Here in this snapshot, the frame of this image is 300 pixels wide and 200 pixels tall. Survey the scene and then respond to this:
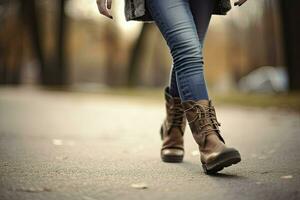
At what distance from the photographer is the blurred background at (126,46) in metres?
18.9

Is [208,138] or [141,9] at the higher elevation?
[141,9]

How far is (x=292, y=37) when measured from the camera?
11406 mm

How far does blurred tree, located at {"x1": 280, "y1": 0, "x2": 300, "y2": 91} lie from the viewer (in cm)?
1132

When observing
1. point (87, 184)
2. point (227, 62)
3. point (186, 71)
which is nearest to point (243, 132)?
point (186, 71)

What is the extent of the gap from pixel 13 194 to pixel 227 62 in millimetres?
45295

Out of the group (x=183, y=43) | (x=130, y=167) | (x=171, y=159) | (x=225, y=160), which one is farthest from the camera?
(x=171, y=159)

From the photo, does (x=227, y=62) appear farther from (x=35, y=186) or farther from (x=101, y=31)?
(x=35, y=186)

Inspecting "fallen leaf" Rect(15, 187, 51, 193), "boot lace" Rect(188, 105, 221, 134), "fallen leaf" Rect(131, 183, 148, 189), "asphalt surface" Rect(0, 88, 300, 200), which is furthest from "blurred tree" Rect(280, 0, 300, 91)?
"fallen leaf" Rect(15, 187, 51, 193)

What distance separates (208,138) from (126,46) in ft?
122

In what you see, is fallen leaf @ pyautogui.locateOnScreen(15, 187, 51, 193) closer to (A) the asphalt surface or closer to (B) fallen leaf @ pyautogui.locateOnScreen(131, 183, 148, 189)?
(A) the asphalt surface

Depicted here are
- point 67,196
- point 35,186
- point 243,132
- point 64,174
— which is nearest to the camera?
point 67,196

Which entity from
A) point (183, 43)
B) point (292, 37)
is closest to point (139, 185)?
point (183, 43)

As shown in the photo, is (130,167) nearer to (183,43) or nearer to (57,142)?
(183,43)

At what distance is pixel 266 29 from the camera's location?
109 feet
